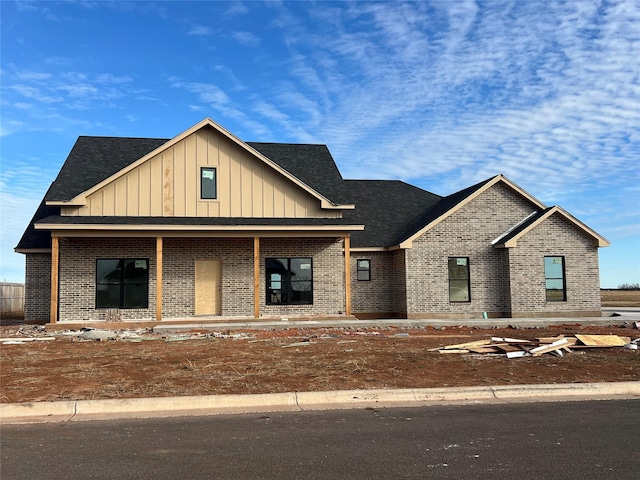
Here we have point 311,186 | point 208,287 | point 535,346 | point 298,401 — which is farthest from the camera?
point 311,186

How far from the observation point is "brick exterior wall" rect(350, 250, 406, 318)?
77.6ft

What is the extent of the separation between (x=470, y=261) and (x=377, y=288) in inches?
154

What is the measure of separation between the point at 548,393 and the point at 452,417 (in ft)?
8.41

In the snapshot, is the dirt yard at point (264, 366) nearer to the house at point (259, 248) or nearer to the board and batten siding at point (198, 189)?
the house at point (259, 248)

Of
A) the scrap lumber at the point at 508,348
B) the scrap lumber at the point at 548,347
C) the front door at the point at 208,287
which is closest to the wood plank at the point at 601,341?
the scrap lumber at the point at 548,347

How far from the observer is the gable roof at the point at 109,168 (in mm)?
20156

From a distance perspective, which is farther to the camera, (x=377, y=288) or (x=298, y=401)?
(x=377, y=288)

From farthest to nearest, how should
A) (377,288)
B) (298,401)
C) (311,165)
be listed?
→ (311,165), (377,288), (298,401)

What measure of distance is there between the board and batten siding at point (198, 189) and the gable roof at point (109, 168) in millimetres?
278

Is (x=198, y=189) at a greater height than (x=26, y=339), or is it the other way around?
(x=198, y=189)

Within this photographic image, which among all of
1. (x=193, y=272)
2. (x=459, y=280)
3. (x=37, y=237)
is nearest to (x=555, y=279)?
(x=459, y=280)

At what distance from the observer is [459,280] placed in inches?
894

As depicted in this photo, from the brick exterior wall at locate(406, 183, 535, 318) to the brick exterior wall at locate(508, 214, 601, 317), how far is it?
19.6 inches

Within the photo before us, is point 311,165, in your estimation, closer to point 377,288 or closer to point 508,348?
point 377,288
